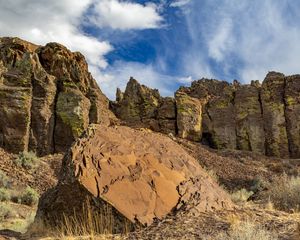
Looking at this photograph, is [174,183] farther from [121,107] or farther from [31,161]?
[121,107]

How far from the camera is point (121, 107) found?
45.5 m

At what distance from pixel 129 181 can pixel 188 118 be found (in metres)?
34.7

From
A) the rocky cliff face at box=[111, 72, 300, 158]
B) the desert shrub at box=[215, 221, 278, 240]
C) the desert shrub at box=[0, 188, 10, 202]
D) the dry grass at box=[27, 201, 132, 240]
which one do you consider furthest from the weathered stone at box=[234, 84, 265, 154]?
the desert shrub at box=[215, 221, 278, 240]

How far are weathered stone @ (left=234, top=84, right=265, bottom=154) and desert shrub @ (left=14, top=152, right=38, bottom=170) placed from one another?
81.2 ft

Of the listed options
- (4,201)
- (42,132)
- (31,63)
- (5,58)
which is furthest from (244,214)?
(5,58)

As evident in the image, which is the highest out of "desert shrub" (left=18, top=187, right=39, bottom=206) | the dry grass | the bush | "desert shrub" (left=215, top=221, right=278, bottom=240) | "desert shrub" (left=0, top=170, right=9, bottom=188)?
"desert shrub" (left=0, top=170, right=9, bottom=188)

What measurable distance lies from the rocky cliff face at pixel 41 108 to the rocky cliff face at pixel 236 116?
1213 centimetres

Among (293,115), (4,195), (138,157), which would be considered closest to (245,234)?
(138,157)

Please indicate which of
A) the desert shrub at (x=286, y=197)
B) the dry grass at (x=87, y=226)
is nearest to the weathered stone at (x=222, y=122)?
the desert shrub at (x=286, y=197)

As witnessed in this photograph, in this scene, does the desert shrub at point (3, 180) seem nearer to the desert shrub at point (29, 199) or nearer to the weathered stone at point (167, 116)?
the desert shrub at point (29, 199)

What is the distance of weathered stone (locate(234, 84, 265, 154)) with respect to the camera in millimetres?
43219

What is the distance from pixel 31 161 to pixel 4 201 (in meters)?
7.42

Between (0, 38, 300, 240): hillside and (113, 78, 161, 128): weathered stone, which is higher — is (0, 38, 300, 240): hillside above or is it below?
below

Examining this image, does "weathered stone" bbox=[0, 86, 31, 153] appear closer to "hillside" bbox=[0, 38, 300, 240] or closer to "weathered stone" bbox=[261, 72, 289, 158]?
"hillside" bbox=[0, 38, 300, 240]
